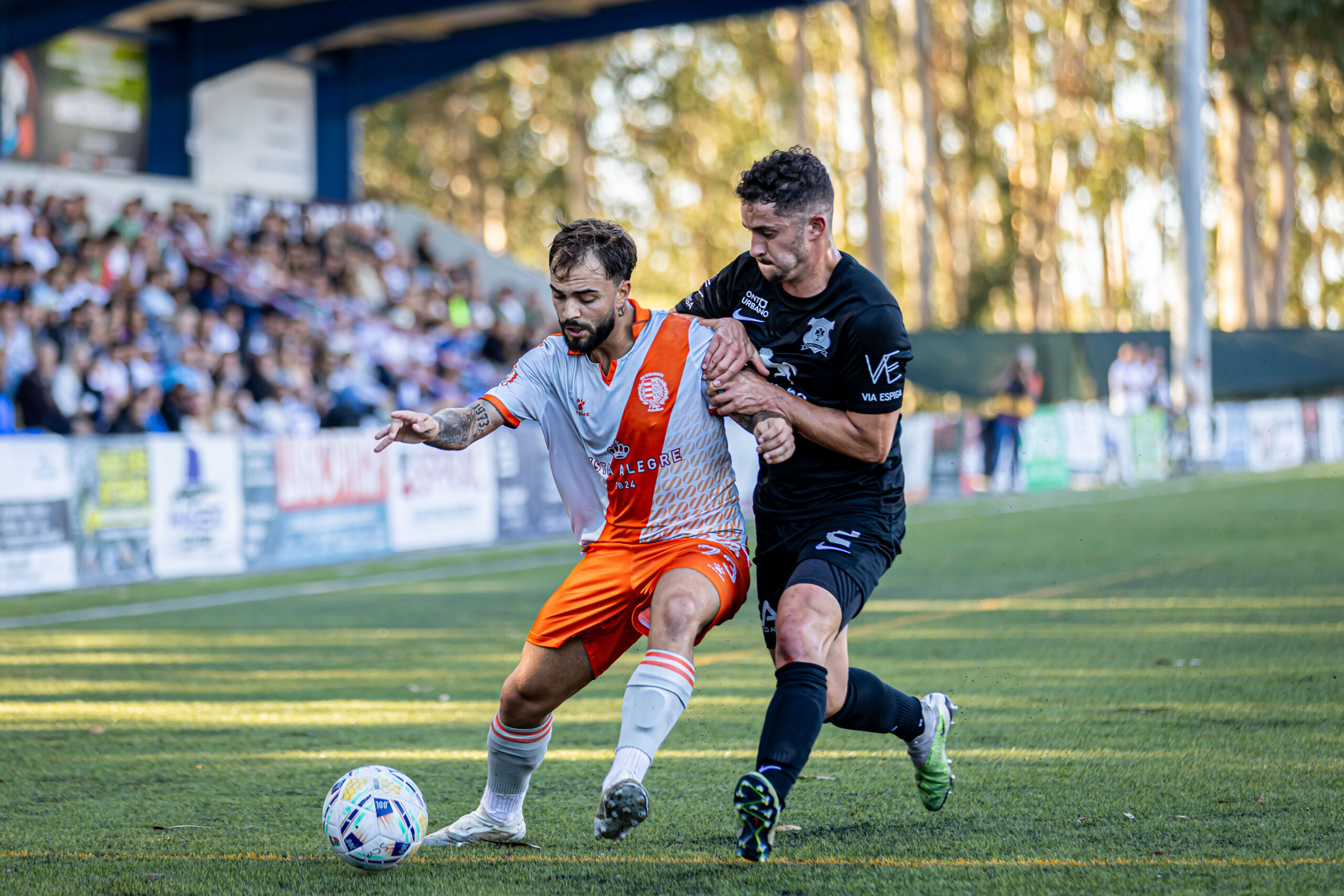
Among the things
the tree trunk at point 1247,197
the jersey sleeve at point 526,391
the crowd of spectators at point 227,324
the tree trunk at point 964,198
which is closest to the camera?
the jersey sleeve at point 526,391

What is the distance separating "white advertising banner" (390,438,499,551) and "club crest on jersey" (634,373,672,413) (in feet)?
37.6

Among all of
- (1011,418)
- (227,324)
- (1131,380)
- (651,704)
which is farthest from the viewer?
(1131,380)

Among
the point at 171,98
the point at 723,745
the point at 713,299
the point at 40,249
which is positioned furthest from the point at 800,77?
the point at 713,299

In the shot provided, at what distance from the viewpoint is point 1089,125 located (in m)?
56.2

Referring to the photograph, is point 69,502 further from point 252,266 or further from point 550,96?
point 550,96

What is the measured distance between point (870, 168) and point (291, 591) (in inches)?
1033

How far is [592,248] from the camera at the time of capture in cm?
482

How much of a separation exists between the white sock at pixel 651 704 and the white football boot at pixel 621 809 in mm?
144

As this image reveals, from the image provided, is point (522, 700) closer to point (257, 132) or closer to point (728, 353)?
point (728, 353)

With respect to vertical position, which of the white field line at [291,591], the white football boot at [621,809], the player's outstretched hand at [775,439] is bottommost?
the white field line at [291,591]

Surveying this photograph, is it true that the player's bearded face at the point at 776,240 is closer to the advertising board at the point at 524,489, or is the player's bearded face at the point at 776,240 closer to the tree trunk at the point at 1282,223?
the advertising board at the point at 524,489

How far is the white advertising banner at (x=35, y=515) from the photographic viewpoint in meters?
13.2

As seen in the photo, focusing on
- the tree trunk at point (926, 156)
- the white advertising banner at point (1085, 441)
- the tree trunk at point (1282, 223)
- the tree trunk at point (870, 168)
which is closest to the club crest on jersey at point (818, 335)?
the white advertising banner at point (1085, 441)

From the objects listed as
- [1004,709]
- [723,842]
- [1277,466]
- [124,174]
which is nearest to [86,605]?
[1004,709]
